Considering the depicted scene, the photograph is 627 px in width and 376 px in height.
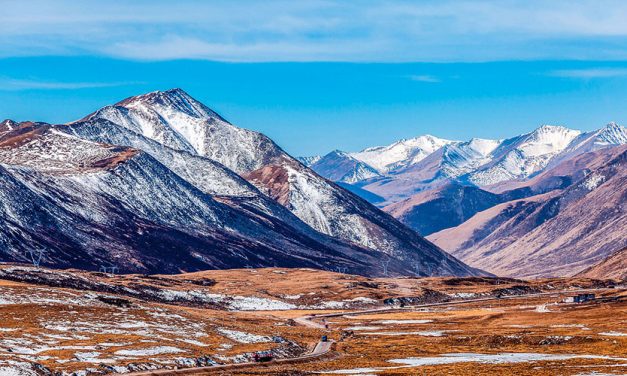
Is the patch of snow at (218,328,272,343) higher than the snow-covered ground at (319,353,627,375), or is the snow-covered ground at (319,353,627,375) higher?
the snow-covered ground at (319,353,627,375)

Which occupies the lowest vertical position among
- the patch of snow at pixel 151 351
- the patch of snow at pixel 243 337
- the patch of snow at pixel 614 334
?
the patch of snow at pixel 243 337

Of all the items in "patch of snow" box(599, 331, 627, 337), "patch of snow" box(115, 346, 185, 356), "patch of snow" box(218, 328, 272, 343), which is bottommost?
"patch of snow" box(218, 328, 272, 343)

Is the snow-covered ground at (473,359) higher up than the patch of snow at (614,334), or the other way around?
the patch of snow at (614,334)

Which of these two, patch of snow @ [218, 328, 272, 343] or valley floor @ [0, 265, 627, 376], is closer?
valley floor @ [0, 265, 627, 376]

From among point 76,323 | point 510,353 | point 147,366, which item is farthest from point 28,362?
point 510,353

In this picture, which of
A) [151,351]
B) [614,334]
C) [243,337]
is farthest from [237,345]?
[614,334]

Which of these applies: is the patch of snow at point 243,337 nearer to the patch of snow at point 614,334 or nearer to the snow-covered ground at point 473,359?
the snow-covered ground at point 473,359

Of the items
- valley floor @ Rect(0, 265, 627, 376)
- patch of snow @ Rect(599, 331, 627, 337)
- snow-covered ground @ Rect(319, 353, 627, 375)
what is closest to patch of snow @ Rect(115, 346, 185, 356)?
valley floor @ Rect(0, 265, 627, 376)

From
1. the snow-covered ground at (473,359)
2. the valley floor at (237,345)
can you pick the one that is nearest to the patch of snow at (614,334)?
the valley floor at (237,345)

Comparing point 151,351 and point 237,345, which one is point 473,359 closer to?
point 237,345

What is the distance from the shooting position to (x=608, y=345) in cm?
15000

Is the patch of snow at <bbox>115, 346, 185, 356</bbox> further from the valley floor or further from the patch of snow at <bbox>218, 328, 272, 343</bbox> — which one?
the patch of snow at <bbox>218, 328, 272, 343</bbox>

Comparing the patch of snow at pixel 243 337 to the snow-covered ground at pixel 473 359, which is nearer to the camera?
the snow-covered ground at pixel 473 359

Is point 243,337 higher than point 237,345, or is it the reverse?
point 243,337
